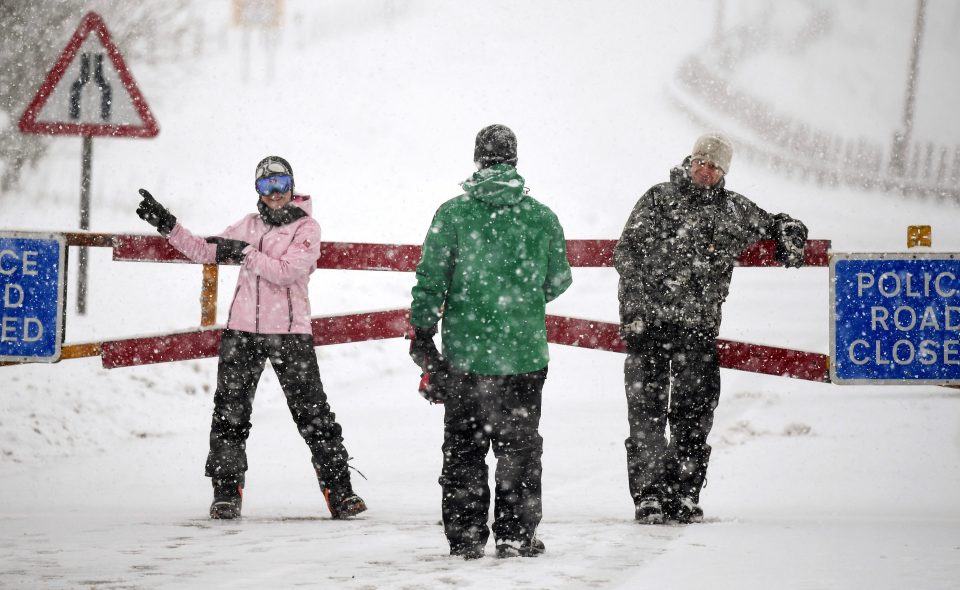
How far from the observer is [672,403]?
5.08 metres

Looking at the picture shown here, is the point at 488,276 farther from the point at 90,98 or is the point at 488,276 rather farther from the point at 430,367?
the point at 90,98

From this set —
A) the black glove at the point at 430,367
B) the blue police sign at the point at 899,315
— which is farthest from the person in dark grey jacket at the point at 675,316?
the black glove at the point at 430,367

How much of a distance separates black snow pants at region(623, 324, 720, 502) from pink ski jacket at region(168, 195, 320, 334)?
1475 millimetres

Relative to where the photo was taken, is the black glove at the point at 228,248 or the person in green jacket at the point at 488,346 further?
the black glove at the point at 228,248

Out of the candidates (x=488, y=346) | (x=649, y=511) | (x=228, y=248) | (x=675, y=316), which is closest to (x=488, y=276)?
(x=488, y=346)

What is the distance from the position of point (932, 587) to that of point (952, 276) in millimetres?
2092

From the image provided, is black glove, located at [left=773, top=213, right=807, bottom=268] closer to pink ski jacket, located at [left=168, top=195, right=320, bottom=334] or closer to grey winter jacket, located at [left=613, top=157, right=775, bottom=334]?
grey winter jacket, located at [left=613, top=157, right=775, bottom=334]

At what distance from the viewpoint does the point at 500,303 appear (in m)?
4.09

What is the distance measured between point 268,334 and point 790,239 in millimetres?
2364

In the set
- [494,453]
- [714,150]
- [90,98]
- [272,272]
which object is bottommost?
[494,453]

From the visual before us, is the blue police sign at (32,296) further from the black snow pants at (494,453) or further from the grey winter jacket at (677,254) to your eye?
the grey winter jacket at (677,254)

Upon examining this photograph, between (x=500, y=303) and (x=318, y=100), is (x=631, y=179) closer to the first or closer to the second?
(x=318, y=100)

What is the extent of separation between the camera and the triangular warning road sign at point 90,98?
6.46m

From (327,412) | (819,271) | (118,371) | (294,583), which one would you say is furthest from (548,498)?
(819,271)
